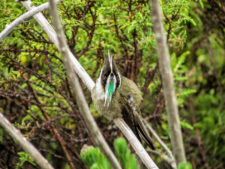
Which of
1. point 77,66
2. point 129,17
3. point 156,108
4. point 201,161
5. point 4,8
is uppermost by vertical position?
point 4,8

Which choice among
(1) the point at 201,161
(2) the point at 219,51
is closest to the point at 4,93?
(1) the point at 201,161

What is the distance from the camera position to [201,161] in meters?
5.02

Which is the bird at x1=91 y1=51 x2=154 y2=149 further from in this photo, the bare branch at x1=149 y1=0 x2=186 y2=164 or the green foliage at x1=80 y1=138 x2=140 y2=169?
the bare branch at x1=149 y1=0 x2=186 y2=164

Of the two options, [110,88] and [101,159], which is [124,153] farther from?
[110,88]

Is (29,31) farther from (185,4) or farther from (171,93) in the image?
(171,93)

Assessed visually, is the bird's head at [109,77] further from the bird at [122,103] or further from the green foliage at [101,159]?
A: the green foliage at [101,159]

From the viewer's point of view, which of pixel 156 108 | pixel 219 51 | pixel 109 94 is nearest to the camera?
pixel 109 94

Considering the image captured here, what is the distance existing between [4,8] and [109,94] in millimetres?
1314

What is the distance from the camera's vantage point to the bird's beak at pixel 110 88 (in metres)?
3.17

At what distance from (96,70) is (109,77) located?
51cm

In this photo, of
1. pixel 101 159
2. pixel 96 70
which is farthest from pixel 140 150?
pixel 96 70

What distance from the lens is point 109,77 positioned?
315 centimetres

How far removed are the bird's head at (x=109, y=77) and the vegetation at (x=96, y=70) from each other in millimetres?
369

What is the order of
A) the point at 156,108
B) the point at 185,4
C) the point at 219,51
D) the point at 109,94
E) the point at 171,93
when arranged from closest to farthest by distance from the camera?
the point at 171,93 < the point at 185,4 < the point at 109,94 < the point at 156,108 < the point at 219,51
